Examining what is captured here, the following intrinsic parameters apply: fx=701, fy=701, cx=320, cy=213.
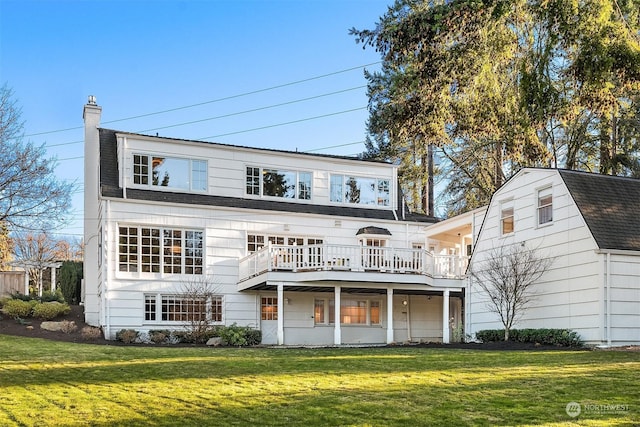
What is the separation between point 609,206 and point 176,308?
1357 cm

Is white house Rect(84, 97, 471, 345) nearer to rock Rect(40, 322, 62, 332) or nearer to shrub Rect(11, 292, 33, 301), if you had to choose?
rock Rect(40, 322, 62, 332)

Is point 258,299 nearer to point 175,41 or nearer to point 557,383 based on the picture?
point 175,41

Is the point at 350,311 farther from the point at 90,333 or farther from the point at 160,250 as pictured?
the point at 90,333

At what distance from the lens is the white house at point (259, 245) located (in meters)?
22.1

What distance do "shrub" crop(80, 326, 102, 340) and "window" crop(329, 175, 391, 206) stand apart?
380 inches

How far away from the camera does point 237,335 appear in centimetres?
2097

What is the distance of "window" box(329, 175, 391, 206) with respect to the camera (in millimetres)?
26578

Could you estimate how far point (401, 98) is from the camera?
46.1ft

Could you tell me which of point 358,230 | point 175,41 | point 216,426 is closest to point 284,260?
point 358,230

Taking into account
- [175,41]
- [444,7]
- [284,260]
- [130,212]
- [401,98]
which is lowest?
[284,260]

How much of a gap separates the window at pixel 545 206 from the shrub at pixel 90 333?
44.6 feet

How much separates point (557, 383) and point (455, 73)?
6.06 meters

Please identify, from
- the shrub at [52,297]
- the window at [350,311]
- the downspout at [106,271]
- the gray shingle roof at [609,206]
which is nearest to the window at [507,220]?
the gray shingle roof at [609,206]

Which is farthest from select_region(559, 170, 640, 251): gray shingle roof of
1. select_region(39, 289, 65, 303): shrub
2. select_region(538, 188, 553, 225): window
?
select_region(39, 289, 65, 303): shrub
